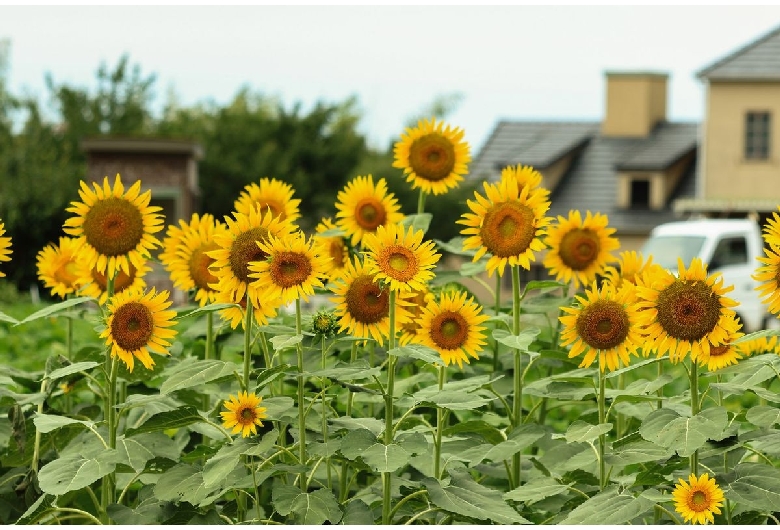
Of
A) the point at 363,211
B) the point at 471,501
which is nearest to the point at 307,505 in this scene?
the point at 471,501

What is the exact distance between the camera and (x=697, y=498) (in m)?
2.92

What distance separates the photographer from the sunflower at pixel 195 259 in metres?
3.54

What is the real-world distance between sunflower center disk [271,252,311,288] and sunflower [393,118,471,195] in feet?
3.82

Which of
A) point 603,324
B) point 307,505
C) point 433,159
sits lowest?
point 307,505

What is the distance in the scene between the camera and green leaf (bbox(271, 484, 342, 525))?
9.64ft

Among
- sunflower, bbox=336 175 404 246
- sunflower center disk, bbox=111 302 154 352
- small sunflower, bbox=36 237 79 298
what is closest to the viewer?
sunflower center disk, bbox=111 302 154 352

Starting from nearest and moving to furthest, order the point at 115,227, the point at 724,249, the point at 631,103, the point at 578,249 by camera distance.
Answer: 1. the point at 115,227
2. the point at 578,249
3. the point at 724,249
4. the point at 631,103

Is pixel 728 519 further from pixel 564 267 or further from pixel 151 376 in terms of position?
pixel 151 376

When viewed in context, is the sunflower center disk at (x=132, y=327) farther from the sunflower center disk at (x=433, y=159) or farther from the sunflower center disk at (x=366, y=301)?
the sunflower center disk at (x=433, y=159)

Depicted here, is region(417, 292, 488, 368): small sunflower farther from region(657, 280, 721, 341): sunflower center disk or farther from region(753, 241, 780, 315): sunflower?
region(753, 241, 780, 315): sunflower

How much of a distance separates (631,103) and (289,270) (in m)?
35.6

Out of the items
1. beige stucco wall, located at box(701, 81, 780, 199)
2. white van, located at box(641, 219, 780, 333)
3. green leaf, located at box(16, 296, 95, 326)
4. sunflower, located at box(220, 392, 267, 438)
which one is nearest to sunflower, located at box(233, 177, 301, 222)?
green leaf, located at box(16, 296, 95, 326)

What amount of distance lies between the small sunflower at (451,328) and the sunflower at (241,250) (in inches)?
20.4

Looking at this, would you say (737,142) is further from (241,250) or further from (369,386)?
(241,250)
